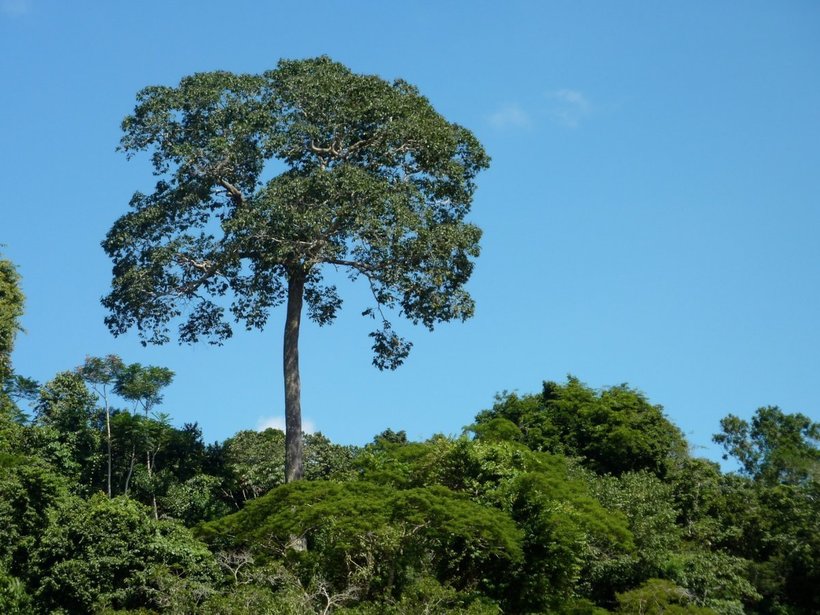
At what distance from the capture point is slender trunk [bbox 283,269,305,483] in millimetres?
22781

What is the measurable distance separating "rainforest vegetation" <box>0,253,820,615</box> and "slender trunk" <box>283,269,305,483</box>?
877mm

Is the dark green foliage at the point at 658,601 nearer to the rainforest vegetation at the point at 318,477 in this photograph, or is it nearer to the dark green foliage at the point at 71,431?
the rainforest vegetation at the point at 318,477

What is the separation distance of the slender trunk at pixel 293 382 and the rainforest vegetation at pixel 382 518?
877mm

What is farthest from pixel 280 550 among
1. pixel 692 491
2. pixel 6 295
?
pixel 6 295

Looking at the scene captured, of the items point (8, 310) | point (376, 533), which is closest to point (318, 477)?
point (376, 533)

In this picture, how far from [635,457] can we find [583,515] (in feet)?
32.1

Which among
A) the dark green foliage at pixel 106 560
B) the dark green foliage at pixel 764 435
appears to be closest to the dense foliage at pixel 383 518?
the dark green foliage at pixel 106 560

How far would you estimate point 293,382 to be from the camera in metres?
23.4

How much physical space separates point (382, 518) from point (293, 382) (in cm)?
544

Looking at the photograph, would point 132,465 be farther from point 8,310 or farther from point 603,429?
point 603,429

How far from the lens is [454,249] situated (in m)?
23.8

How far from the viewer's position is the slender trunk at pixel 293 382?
22781 millimetres

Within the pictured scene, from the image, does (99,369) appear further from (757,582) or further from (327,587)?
(757,582)

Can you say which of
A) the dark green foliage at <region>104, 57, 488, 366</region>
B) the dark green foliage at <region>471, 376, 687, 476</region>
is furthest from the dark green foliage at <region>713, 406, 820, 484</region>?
the dark green foliage at <region>104, 57, 488, 366</region>
